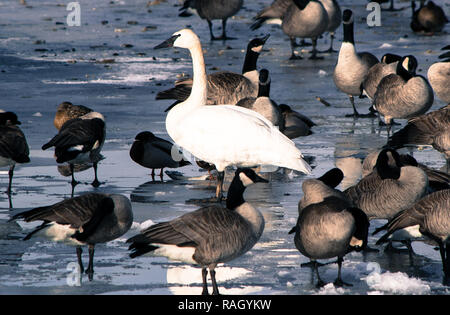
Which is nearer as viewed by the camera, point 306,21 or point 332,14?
point 306,21

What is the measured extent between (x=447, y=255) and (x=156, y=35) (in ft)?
56.1

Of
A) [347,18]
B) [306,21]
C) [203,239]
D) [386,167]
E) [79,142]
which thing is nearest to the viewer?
[203,239]

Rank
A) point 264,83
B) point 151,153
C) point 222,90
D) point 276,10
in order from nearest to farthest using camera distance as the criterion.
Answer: point 151,153, point 264,83, point 222,90, point 276,10

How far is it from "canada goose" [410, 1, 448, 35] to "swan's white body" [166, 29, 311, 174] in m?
14.5

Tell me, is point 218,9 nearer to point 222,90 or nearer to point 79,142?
point 222,90

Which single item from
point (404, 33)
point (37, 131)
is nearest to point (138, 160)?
point (37, 131)

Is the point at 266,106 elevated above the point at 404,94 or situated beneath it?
elevated above

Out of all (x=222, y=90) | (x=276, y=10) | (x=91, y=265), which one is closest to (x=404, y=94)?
(x=222, y=90)

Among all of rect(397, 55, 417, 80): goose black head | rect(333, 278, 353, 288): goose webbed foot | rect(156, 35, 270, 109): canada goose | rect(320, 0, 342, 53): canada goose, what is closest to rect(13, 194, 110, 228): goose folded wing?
rect(333, 278, 353, 288): goose webbed foot

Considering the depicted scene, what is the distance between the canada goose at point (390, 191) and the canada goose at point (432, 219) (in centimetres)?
65

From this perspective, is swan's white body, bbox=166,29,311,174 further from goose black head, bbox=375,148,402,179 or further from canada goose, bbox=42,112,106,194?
goose black head, bbox=375,148,402,179

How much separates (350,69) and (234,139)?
6368 mm

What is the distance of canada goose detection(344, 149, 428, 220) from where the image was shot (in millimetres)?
8758

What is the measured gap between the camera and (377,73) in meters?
15.5
